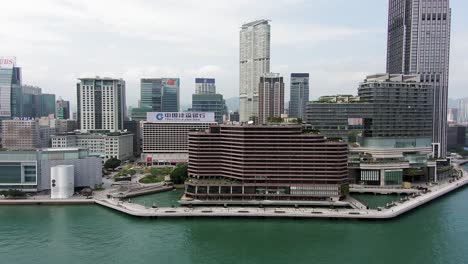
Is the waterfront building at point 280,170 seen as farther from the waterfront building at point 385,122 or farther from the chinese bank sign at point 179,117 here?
the chinese bank sign at point 179,117

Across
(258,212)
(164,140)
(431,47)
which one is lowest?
(258,212)

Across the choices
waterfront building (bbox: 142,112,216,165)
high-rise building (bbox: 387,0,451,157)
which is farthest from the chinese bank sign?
high-rise building (bbox: 387,0,451,157)

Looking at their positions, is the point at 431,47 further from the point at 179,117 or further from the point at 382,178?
the point at 179,117

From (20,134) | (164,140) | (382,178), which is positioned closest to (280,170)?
(382,178)

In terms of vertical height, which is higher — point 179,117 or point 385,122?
point 179,117

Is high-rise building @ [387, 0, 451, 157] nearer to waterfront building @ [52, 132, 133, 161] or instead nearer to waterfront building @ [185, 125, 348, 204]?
waterfront building @ [185, 125, 348, 204]
